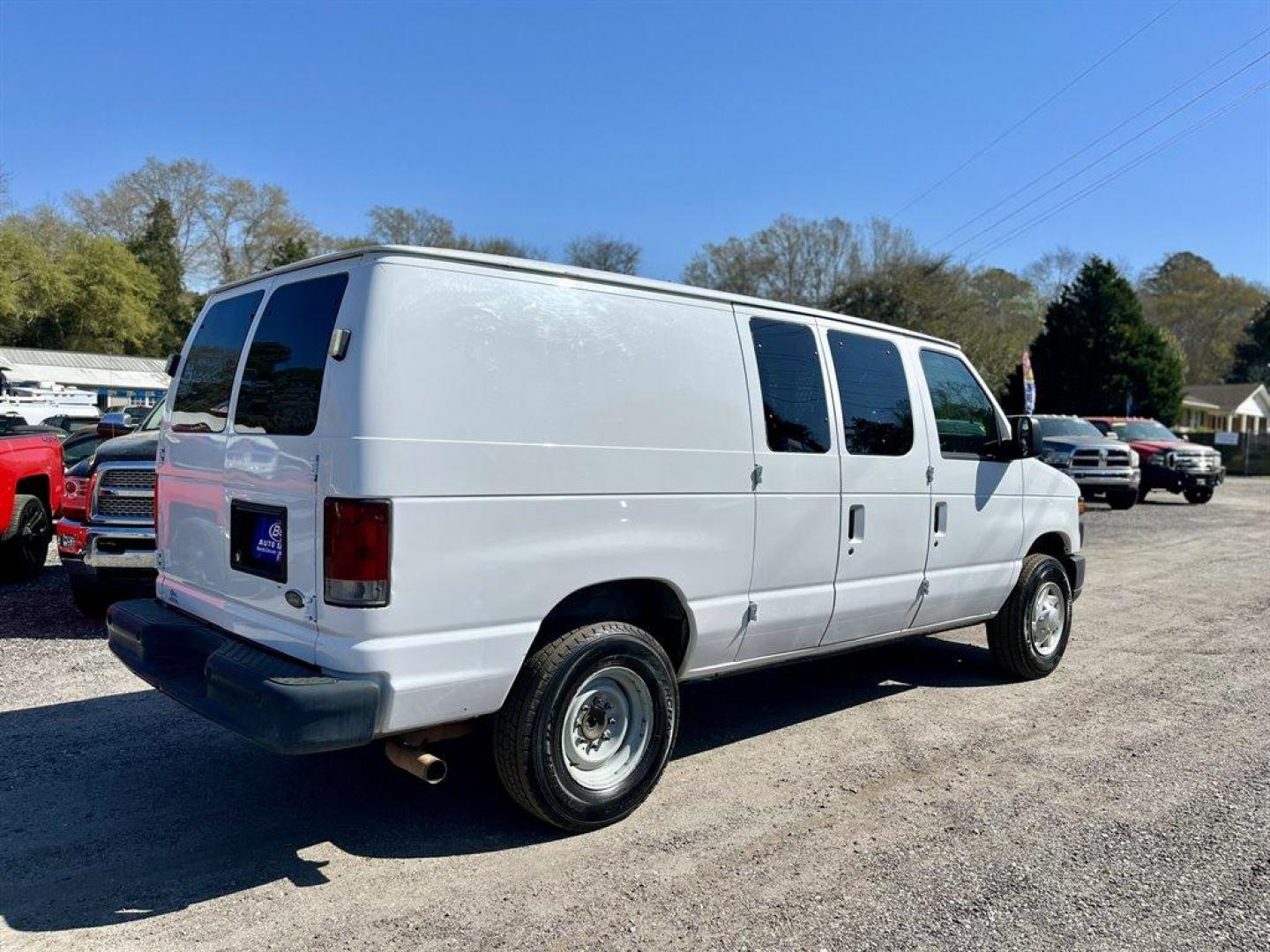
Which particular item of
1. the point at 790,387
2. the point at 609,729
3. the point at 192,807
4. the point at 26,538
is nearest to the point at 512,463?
the point at 609,729

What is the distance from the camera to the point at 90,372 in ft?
195

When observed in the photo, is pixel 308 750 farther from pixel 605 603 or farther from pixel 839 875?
pixel 839 875

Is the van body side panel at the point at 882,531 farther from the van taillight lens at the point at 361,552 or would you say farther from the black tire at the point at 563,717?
the van taillight lens at the point at 361,552

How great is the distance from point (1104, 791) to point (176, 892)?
4.19 metres

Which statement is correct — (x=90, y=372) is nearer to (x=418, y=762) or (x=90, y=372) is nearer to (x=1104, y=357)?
(x=1104, y=357)

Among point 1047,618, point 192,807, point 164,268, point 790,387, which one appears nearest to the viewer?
point 192,807

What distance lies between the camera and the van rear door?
3.66 meters

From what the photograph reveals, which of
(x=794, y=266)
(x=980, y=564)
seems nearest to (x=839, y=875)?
(x=980, y=564)

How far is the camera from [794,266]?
57688 millimetres

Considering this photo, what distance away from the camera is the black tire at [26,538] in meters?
9.29

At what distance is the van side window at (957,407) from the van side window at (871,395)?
33 centimetres

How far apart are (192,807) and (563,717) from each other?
1.88 m

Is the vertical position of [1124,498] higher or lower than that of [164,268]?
lower

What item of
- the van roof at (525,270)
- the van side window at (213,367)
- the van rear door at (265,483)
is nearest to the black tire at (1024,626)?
the van roof at (525,270)
